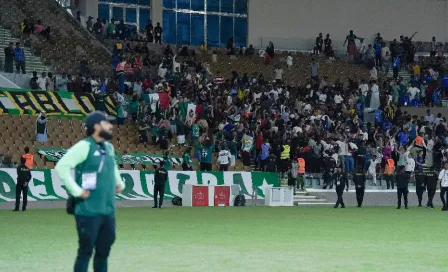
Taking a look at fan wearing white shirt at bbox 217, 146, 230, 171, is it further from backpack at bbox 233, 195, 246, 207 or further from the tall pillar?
the tall pillar

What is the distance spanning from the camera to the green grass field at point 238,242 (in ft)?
47.3

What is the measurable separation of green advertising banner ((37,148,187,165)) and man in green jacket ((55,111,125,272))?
26.2 m

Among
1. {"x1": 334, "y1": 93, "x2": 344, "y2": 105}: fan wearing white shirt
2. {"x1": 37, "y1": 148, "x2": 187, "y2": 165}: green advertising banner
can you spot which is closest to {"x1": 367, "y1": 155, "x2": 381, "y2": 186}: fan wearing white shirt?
{"x1": 334, "y1": 93, "x2": 344, "y2": 105}: fan wearing white shirt

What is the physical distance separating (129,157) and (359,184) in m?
8.95

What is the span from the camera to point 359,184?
1480 inches

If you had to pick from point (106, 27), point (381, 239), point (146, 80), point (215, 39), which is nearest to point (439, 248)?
point (381, 239)

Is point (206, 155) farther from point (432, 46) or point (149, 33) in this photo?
point (432, 46)

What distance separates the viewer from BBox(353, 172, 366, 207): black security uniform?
3725 cm

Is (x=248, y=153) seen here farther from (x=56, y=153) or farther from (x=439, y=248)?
(x=439, y=248)

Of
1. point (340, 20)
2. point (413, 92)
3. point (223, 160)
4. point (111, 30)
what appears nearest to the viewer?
point (223, 160)

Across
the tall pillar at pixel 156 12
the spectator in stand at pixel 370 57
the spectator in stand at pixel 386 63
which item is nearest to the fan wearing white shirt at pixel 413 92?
the spectator in stand at pixel 386 63

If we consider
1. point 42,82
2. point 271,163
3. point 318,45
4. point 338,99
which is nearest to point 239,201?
point 271,163

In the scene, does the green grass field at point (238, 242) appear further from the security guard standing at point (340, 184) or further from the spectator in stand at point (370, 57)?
the spectator in stand at point (370, 57)

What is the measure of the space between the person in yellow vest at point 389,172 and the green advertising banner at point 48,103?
1187 centimetres
